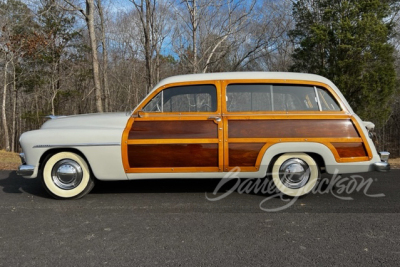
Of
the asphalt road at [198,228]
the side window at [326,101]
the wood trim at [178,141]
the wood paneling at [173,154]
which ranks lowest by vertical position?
the asphalt road at [198,228]

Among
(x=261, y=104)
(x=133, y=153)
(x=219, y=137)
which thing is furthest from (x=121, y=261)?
(x=261, y=104)

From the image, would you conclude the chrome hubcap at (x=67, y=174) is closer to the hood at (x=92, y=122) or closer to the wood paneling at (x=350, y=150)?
the hood at (x=92, y=122)

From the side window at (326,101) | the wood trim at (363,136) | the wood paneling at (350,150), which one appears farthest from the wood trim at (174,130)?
the wood trim at (363,136)

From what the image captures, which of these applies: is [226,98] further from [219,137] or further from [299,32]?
[299,32]

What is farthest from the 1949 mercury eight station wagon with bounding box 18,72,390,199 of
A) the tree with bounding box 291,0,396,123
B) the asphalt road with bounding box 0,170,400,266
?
the tree with bounding box 291,0,396,123

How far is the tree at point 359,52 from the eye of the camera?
493 inches

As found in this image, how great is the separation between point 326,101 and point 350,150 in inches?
30.7

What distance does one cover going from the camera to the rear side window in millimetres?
4629

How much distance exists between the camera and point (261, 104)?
4.64m

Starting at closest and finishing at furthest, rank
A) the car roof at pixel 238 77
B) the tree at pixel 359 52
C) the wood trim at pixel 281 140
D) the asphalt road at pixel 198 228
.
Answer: the asphalt road at pixel 198 228 < the wood trim at pixel 281 140 < the car roof at pixel 238 77 < the tree at pixel 359 52

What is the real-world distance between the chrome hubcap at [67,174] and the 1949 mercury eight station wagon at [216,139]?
0.05 ft

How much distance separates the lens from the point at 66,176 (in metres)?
4.62

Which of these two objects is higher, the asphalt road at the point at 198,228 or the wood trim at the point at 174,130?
the wood trim at the point at 174,130

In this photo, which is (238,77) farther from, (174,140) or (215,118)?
(174,140)
